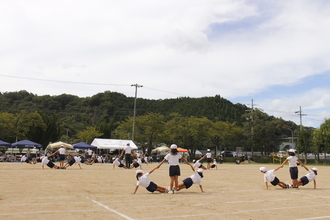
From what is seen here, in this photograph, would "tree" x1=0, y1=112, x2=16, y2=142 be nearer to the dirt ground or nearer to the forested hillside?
the forested hillside

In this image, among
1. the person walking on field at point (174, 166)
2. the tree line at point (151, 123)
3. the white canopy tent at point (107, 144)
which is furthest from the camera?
the tree line at point (151, 123)

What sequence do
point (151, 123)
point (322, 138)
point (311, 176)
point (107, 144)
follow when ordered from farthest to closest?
point (151, 123)
point (322, 138)
point (107, 144)
point (311, 176)

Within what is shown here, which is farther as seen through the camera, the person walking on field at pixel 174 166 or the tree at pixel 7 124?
the tree at pixel 7 124

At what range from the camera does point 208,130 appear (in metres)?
68.0

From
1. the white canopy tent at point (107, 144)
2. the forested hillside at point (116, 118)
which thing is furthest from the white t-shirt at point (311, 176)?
the forested hillside at point (116, 118)

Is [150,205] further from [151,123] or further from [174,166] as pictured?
[151,123]

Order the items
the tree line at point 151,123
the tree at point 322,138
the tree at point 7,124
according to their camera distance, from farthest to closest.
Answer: the tree line at point 151,123 < the tree at point 322,138 < the tree at point 7,124

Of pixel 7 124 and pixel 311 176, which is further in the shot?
pixel 7 124

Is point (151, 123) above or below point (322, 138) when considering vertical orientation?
above

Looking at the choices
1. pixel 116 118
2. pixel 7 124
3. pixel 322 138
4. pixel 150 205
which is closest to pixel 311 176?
pixel 150 205

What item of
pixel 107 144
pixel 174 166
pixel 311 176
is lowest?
pixel 311 176

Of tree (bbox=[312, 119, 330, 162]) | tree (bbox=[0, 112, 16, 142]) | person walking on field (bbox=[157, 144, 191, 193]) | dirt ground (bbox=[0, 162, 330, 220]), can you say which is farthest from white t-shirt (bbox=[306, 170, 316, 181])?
tree (bbox=[0, 112, 16, 142])

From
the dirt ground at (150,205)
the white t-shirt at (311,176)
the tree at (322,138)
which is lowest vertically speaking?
the dirt ground at (150,205)

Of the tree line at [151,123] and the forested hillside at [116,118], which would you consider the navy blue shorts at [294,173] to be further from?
the forested hillside at [116,118]
